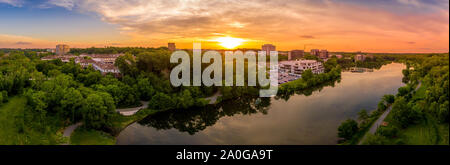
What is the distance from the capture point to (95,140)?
8781mm

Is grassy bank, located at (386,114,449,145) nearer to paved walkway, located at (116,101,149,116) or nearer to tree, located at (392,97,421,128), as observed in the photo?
tree, located at (392,97,421,128)

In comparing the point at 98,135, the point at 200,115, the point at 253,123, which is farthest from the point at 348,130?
the point at 98,135

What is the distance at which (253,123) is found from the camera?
426 inches

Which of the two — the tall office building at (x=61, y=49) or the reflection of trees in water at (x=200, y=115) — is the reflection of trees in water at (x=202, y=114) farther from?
the tall office building at (x=61, y=49)

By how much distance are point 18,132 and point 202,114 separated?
7228 mm

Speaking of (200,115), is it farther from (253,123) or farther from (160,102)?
(253,123)

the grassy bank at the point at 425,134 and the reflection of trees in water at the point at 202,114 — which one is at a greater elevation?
the grassy bank at the point at 425,134

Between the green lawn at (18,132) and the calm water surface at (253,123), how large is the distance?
88.6 inches

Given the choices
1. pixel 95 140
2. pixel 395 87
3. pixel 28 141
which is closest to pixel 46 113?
pixel 28 141

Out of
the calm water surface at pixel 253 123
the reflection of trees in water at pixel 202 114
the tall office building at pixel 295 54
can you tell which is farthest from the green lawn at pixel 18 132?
the tall office building at pixel 295 54

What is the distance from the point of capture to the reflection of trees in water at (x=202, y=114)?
35.3ft

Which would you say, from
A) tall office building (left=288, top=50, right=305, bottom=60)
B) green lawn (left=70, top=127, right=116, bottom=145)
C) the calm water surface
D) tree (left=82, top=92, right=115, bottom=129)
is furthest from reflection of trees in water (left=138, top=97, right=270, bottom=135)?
tall office building (left=288, top=50, right=305, bottom=60)

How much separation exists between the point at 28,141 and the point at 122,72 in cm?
775

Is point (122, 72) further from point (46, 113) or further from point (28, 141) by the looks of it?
point (28, 141)
